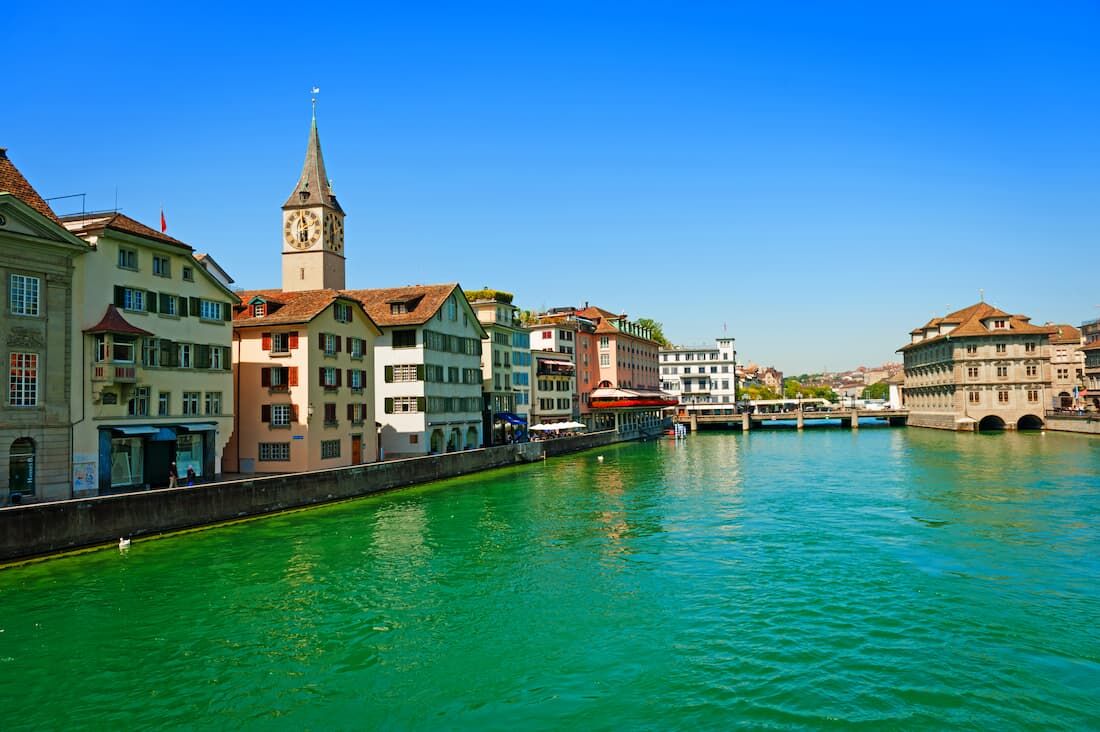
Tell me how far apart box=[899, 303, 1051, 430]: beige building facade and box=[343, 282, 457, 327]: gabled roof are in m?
78.2

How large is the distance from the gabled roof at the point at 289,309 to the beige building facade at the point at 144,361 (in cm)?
463

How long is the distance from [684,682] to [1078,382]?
15523 centimetres

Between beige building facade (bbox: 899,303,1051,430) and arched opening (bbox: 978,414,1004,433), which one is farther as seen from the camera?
arched opening (bbox: 978,414,1004,433)

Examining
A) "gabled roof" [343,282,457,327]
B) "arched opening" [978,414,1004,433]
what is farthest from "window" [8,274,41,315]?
"arched opening" [978,414,1004,433]

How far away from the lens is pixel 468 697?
15.6 metres

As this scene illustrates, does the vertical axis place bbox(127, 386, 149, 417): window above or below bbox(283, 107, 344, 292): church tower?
below

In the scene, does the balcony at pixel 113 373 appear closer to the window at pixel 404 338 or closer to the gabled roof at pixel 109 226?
the gabled roof at pixel 109 226

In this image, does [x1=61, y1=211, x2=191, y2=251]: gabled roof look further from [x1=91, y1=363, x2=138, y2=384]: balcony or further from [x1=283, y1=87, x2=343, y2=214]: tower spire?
[x1=283, y1=87, x2=343, y2=214]: tower spire

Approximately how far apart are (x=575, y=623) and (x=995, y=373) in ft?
343

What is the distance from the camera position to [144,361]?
3653 cm

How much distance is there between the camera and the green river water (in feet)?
49.6

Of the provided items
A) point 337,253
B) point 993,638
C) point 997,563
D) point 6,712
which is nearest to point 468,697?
point 6,712

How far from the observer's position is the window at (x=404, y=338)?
58219 millimetres

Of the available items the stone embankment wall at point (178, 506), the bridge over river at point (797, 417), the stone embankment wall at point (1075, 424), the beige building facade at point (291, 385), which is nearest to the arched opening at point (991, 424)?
the stone embankment wall at point (1075, 424)
